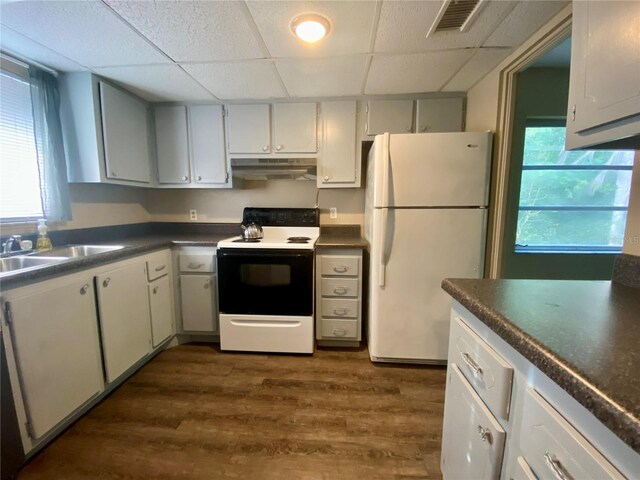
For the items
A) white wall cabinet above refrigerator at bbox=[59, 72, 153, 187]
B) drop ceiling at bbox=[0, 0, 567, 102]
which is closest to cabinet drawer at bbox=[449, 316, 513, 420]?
drop ceiling at bbox=[0, 0, 567, 102]

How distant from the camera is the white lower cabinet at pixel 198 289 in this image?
2.19m

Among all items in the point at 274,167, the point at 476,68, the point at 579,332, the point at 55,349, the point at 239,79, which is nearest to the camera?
the point at 579,332

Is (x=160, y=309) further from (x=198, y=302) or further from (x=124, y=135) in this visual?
(x=124, y=135)

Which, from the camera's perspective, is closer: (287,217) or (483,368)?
(483,368)

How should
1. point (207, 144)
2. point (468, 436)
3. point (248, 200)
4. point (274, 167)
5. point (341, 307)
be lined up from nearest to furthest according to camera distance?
point (468, 436), point (341, 307), point (274, 167), point (207, 144), point (248, 200)

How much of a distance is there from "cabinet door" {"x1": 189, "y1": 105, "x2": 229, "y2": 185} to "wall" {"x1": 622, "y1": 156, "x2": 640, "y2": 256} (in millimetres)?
2507

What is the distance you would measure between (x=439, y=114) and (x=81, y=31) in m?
2.38

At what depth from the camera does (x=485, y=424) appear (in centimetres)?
76

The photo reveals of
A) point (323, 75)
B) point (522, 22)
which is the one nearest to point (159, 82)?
point (323, 75)

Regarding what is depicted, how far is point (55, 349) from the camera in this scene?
4.18 ft

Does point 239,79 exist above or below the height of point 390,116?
above

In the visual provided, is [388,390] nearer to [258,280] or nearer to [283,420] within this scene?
[283,420]

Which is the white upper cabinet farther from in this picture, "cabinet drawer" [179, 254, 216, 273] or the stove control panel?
"cabinet drawer" [179, 254, 216, 273]

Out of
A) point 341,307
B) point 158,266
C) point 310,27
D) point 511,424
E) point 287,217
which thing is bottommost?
point 341,307
